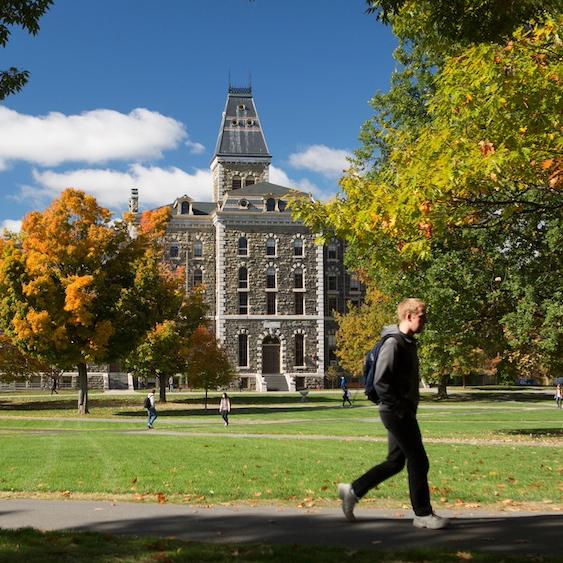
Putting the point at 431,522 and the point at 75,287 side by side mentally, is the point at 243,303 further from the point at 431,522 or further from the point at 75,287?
the point at 431,522

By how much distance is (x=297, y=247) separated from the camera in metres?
71.9

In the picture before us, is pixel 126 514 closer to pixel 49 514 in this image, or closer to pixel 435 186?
pixel 49 514

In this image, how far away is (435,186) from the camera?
13.4m

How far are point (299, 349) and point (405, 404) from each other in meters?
65.2

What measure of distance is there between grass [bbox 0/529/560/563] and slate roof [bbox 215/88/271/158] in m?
74.3

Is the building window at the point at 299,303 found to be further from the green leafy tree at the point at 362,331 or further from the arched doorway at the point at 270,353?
the green leafy tree at the point at 362,331

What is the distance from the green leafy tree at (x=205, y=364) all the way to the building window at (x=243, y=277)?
21.6 m

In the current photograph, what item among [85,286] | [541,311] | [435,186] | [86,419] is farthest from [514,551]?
[85,286]

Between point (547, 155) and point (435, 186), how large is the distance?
210 centimetres

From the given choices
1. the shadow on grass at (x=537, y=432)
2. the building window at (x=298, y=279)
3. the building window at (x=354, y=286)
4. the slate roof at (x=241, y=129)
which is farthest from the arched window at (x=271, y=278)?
the shadow on grass at (x=537, y=432)

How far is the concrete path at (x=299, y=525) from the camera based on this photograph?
6559 millimetres

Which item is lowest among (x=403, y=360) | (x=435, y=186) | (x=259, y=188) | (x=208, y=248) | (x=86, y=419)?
(x=86, y=419)

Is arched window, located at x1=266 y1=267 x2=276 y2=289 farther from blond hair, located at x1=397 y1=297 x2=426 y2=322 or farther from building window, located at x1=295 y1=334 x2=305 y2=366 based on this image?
blond hair, located at x1=397 y1=297 x2=426 y2=322

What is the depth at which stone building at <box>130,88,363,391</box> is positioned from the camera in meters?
70.6
